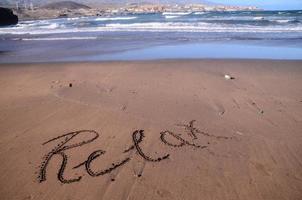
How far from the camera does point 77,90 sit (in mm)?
7238

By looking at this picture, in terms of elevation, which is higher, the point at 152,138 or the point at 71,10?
the point at 152,138

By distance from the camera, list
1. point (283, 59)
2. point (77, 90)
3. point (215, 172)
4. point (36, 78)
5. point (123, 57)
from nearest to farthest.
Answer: point (215, 172)
point (77, 90)
point (36, 78)
point (283, 59)
point (123, 57)

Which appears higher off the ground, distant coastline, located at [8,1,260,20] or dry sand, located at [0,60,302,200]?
dry sand, located at [0,60,302,200]

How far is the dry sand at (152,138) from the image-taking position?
3607 millimetres

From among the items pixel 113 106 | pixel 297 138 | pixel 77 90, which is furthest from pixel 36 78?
pixel 297 138

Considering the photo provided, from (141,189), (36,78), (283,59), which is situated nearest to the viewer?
(141,189)

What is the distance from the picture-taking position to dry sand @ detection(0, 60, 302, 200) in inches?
142

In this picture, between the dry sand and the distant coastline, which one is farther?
the distant coastline

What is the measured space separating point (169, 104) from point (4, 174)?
3.22 metres

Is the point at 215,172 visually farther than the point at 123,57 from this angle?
No

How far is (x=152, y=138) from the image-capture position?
476cm

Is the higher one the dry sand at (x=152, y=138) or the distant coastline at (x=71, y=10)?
the dry sand at (x=152, y=138)

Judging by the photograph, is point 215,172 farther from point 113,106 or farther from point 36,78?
point 36,78

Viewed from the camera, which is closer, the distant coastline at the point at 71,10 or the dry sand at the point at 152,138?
the dry sand at the point at 152,138
